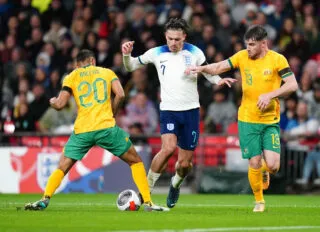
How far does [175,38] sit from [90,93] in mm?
1403

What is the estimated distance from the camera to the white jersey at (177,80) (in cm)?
1438

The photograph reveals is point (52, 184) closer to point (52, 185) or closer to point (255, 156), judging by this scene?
point (52, 185)

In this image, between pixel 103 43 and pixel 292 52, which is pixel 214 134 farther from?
pixel 103 43

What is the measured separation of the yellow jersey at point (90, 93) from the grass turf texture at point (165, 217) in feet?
3.85

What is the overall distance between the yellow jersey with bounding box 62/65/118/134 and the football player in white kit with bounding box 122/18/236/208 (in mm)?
685

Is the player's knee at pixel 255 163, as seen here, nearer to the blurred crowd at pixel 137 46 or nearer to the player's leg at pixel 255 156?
the player's leg at pixel 255 156

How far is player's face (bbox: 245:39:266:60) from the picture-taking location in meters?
13.6

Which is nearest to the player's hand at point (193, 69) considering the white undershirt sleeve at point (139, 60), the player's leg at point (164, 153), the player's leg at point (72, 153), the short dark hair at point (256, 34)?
the white undershirt sleeve at point (139, 60)

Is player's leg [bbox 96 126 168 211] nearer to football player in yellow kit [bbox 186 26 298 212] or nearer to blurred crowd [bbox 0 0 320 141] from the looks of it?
football player in yellow kit [bbox 186 26 298 212]

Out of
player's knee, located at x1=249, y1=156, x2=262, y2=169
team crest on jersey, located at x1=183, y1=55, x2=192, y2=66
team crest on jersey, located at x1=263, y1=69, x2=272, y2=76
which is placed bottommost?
player's knee, located at x1=249, y1=156, x2=262, y2=169

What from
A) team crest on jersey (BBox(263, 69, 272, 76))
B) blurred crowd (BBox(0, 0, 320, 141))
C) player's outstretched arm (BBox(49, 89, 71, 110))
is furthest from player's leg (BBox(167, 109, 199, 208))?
blurred crowd (BBox(0, 0, 320, 141))

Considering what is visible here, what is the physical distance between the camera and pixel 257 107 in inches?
539

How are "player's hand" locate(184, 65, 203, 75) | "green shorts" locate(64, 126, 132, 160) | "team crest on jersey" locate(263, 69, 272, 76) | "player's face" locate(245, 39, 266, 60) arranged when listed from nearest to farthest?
1. "player's face" locate(245, 39, 266, 60)
2. "team crest on jersey" locate(263, 69, 272, 76)
3. "green shorts" locate(64, 126, 132, 160)
4. "player's hand" locate(184, 65, 203, 75)

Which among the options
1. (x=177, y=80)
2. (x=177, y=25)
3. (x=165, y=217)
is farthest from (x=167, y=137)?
(x=165, y=217)
